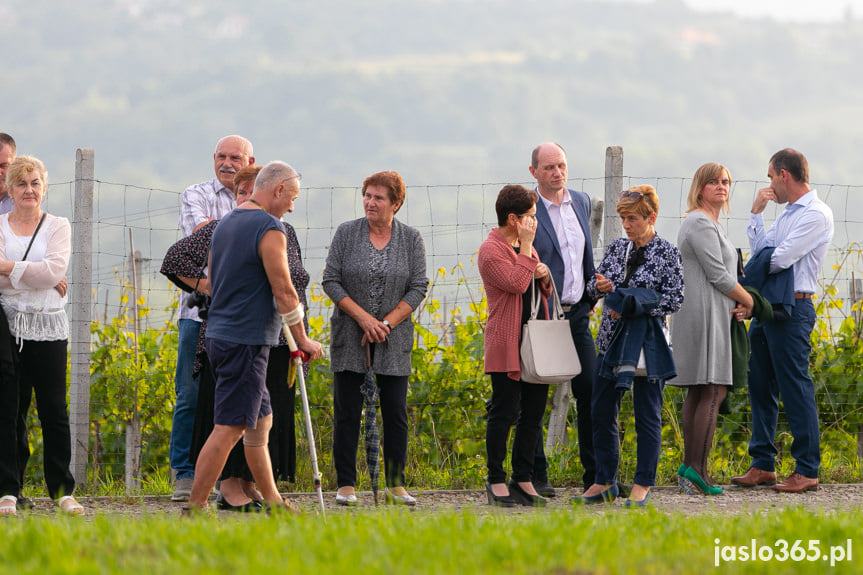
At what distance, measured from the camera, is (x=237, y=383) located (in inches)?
194

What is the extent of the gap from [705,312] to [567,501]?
1511 millimetres

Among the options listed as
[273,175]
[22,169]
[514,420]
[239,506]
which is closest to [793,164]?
[514,420]

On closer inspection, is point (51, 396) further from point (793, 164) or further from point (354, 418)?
point (793, 164)

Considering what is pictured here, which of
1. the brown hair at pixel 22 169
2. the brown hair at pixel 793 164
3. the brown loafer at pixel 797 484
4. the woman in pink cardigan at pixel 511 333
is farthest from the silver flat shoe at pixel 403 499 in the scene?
the brown hair at pixel 793 164

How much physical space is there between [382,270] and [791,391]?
3.00 meters

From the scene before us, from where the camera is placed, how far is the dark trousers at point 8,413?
5.61 meters

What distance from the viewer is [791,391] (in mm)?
6875

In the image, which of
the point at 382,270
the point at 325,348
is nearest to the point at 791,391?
the point at 382,270

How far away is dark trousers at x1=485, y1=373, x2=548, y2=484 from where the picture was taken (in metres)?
5.93

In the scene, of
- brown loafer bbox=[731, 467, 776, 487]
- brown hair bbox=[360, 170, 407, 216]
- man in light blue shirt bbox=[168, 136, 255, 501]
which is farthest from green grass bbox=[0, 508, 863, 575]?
brown loafer bbox=[731, 467, 776, 487]

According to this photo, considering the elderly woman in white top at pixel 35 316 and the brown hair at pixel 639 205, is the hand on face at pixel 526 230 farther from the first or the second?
the elderly woman in white top at pixel 35 316

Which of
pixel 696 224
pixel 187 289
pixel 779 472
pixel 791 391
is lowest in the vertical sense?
pixel 779 472

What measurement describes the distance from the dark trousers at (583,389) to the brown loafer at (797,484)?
1432 millimetres

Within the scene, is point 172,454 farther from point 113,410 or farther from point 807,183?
point 807,183
